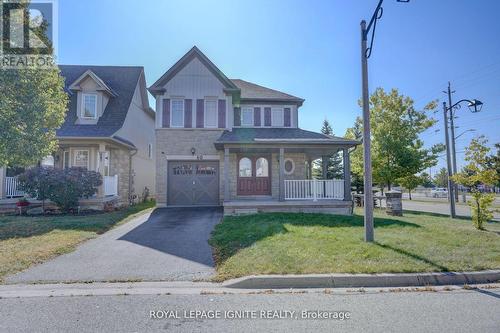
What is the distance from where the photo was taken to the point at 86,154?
14.5 m

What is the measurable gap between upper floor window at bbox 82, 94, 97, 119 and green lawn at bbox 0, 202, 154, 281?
6.52 metres

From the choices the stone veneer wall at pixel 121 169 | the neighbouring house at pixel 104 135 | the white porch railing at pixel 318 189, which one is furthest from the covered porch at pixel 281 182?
the stone veneer wall at pixel 121 169

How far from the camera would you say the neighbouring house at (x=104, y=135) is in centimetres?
1348

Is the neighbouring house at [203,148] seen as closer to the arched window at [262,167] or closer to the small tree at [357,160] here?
the arched window at [262,167]

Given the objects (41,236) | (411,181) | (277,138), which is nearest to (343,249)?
(277,138)

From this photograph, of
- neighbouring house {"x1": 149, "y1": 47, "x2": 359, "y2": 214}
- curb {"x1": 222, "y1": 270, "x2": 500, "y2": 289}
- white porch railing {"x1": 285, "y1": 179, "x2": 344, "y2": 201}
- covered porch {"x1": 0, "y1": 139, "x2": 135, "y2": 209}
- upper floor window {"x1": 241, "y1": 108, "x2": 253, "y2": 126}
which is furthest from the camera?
upper floor window {"x1": 241, "y1": 108, "x2": 253, "y2": 126}

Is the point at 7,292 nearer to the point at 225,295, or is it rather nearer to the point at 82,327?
the point at 82,327

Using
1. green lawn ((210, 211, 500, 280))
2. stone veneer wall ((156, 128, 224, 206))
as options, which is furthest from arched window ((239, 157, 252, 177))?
green lawn ((210, 211, 500, 280))

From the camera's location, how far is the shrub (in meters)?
11.5

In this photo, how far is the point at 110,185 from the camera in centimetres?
1411

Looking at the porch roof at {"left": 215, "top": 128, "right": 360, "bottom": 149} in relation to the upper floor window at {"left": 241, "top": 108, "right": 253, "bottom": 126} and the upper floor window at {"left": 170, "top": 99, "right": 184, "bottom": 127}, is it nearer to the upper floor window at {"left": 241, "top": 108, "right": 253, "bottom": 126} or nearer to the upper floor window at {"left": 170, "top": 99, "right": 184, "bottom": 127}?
the upper floor window at {"left": 241, "top": 108, "right": 253, "bottom": 126}

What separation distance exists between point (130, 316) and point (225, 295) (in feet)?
4.60

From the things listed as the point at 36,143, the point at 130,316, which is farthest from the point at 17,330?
the point at 36,143

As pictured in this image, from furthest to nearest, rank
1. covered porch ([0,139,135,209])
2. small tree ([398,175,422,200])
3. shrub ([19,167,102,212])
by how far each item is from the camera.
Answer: small tree ([398,175,422,200]) < covered porch ([0,139,135,209]) < shrub ([19,167,102,212])
